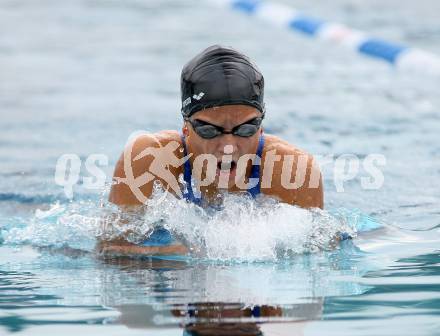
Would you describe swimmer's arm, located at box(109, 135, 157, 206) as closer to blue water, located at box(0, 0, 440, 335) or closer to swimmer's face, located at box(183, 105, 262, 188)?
blue water, located at box(0, 0, 440, 335)

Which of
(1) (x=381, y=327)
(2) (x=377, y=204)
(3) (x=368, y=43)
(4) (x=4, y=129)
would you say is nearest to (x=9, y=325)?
(1) (x=381, y=327)

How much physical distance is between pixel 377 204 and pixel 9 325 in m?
2.89

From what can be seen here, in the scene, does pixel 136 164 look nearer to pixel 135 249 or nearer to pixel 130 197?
pixel 130 197

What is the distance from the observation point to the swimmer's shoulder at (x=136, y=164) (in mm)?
4492

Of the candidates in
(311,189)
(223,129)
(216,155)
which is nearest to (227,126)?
(223,129)

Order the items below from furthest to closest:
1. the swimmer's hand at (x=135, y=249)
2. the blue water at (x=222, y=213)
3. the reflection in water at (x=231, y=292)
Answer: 1. the swimmer's hand at (x=135, y=249)
2. the blue water at (x=222, y=213)
3. the reflection in water at (x=231, y=292)

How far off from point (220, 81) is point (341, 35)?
8.01 meters

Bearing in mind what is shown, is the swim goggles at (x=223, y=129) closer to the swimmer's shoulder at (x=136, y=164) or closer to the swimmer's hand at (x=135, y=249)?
the swimmer's shoulder at (x=136, y=164)

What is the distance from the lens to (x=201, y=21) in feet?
44.4

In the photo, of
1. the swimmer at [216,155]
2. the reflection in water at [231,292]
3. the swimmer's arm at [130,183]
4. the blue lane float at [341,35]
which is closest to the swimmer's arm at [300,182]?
the swimmer at [216,155]

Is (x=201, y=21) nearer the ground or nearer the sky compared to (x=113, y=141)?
nearer the sky

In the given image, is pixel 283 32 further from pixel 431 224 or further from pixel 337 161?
pixel 431 224

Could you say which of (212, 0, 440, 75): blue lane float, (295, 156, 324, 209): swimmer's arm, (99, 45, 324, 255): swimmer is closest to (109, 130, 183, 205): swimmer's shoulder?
(99, 45, 324, 255): swimmer

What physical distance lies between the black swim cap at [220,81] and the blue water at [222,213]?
19.3 inches
